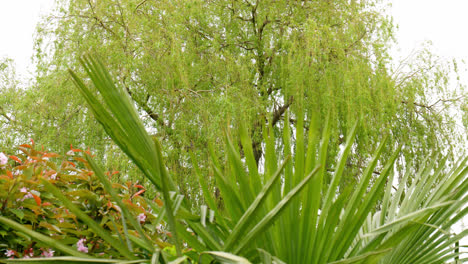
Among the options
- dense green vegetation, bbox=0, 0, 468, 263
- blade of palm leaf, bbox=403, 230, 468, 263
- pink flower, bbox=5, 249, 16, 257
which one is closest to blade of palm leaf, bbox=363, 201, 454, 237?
blade of palm leaf, bbox=403, 230, 468, 263

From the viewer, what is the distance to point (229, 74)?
705 cm

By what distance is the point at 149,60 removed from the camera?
668cm

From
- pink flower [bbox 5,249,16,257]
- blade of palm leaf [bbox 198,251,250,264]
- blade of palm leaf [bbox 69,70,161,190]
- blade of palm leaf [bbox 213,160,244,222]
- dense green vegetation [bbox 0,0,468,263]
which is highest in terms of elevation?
dense green vegetation [bbox 0,0,468,263]

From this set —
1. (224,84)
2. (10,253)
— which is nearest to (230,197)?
(10,253)

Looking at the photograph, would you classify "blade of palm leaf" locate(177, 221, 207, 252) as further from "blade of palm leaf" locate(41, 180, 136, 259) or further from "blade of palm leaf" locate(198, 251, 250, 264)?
"blade of palm leaf" locate(198, 251, 250, 264)

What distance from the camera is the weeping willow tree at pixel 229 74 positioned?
6.44m

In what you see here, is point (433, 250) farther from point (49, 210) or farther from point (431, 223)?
point (49, 210)

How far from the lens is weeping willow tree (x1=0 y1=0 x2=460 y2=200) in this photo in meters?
6.44

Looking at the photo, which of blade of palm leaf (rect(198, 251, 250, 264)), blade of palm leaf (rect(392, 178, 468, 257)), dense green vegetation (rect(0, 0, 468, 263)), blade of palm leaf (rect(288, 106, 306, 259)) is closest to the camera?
blade of palm leaf (rect(198, 251, 250, 264))

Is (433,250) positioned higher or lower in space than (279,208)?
lower

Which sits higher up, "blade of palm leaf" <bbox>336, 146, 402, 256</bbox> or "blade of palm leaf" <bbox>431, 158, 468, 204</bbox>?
"blade of palm leaf" <bbox>431, 158, 468, 204</bbox>

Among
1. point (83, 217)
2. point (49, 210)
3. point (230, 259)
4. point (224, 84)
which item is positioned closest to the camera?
point (230, 259)

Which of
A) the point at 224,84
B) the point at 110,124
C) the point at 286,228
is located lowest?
the point at 286,228

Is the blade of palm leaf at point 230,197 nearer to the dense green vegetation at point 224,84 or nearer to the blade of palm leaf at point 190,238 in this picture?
the blade of palm leaf at point 190,238
